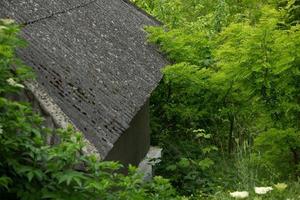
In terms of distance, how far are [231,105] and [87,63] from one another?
18.3 feet

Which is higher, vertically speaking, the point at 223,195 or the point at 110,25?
the point at 110,25

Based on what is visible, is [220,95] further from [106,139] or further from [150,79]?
[106,139]

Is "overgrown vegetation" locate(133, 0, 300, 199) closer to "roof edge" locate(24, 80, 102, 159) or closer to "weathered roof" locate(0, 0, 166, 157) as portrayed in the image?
"weathered roof" locate(0, 0, 166, 157)

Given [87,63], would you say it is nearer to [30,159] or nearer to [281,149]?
[30,159]

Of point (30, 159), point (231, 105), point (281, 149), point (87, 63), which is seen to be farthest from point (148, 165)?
point (30, 159)

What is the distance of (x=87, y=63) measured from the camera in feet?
21.6

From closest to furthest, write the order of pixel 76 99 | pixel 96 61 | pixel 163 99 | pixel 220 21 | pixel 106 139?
pixel 106 139 → pixel 76 99 → pixel 96 61 → pixel 163 99 → pixel 220 21

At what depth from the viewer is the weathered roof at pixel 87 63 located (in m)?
5.27

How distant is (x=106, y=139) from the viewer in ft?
16.6

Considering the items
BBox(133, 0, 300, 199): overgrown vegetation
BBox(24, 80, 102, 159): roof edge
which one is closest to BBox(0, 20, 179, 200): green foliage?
BBox(24, 80, 102, 159): roof edge

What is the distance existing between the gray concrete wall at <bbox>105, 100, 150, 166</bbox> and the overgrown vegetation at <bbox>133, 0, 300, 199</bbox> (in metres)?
0.66

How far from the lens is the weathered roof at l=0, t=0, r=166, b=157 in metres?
5.27

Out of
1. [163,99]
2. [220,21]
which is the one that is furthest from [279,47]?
[220,21]

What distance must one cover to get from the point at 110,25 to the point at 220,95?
2798mm
